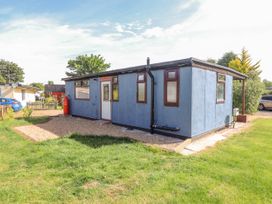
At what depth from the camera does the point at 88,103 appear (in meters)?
12.4

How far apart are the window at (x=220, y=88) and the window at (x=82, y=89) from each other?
288 inches

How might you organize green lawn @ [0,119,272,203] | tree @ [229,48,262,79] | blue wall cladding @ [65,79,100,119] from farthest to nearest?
tree @ [229,48,262,79] → blue wall cladding @ [65,79,100,119] → green lawn @ [0,119,272,203]

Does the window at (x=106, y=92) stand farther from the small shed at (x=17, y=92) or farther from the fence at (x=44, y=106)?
the small shed at (x=17, y=92)

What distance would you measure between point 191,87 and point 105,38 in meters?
9.17

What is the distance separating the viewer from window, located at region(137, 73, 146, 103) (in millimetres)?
8320

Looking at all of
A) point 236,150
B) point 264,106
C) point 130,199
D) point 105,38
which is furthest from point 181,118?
point 264,106

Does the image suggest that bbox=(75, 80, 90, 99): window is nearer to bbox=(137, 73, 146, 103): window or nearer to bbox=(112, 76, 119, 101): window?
bbox=(112, 76, 119, 101): window

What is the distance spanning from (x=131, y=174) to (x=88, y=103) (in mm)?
8753

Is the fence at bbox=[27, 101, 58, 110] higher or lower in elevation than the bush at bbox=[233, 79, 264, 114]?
lower

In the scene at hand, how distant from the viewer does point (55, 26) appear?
1073 centimetres

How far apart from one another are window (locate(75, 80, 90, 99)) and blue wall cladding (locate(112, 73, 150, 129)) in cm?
315

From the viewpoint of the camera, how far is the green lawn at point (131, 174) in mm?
3365

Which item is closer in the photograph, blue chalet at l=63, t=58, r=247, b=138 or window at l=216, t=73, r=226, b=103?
blue chalet at l=63, t=58, r=247, b=138

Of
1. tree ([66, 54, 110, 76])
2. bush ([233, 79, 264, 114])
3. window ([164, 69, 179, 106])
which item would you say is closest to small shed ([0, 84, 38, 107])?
tree ([66, 54, 110, 76])
